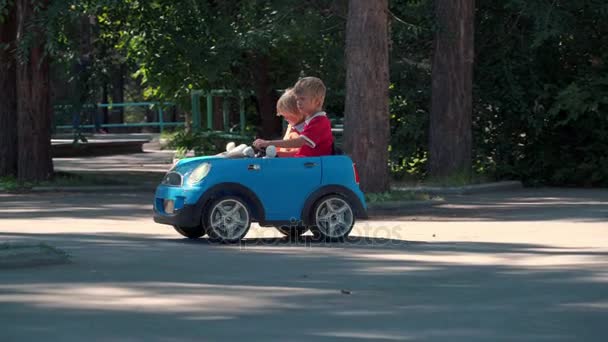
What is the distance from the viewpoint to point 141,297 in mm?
9203

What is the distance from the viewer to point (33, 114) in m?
23.0

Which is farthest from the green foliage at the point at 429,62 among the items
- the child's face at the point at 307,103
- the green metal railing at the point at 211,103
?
the child's face at the point at 307,103

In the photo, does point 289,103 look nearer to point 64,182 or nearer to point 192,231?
point 192,231

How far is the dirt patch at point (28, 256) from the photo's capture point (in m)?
10.8

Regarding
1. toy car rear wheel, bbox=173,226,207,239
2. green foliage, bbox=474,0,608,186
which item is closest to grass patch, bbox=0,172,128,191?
green foliage, bbox=474,0,608,186

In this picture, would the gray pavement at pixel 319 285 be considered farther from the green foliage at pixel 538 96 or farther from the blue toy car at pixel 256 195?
the green foliage at pixel 538 96

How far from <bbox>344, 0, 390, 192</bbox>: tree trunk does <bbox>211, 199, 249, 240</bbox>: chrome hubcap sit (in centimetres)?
641

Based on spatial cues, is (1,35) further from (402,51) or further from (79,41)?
(402,51)

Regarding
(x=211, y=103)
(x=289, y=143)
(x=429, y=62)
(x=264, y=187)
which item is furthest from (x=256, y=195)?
(x=211, y=103)

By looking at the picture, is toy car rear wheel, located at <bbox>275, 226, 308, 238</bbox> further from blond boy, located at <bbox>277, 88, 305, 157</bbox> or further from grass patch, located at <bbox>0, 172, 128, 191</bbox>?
grass patch, located at <bbox>0, 172, 128, 191</bbox>

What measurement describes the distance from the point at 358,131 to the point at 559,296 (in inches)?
393

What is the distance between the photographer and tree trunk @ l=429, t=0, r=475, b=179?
22.5m

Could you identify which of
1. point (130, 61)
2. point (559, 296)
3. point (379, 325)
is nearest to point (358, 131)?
point (130, 61)

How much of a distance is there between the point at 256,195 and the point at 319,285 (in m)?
2.99
